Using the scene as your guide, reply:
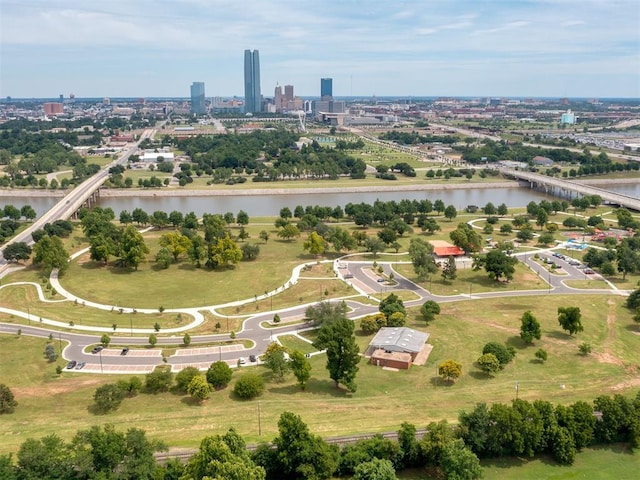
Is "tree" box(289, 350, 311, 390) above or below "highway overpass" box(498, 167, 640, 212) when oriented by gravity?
below

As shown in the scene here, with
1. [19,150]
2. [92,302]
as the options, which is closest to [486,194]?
[92,302]

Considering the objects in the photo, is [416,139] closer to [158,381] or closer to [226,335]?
[226,335]

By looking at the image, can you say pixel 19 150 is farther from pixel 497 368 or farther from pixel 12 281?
pixel 497 368

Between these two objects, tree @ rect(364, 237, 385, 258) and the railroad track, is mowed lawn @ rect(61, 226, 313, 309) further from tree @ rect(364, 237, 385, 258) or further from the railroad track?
Answer: the railroad track

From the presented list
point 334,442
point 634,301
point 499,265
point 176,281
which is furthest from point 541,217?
point 334,442

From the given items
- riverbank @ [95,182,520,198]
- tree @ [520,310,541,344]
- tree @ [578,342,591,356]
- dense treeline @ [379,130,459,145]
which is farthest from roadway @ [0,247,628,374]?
dense treeline @ [379,130,459,145]

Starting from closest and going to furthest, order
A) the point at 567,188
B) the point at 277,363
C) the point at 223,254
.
A: the point at 277,363 → the point at 223,254 → the point at 567,188

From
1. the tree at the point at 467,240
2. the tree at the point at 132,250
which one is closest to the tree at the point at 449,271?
the tree at the point at 467,240
